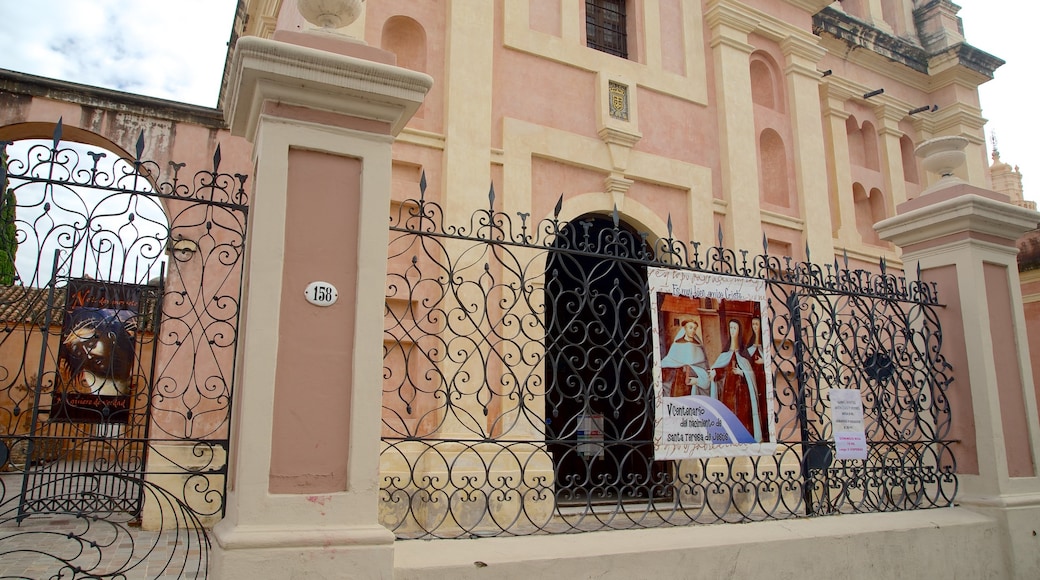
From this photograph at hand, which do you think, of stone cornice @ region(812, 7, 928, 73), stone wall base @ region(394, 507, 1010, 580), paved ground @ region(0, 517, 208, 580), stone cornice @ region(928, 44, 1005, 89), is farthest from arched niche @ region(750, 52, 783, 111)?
paved ground @ region(0, 517, 208, 580)

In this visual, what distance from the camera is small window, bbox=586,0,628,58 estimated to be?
10.6 meters

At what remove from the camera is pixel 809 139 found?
1184cm

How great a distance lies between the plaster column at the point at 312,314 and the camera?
3.32m

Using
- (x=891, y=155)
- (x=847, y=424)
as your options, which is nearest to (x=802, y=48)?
A: (x=891, y=155)

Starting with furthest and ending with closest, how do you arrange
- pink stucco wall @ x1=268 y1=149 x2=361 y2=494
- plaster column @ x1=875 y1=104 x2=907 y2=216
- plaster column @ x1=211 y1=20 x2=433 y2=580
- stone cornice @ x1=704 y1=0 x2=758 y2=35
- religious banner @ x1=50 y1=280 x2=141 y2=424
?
plaster column @ x1=875 y1=104 x2=907 y2=216, stone cornice @ x1=704 y1=0 x2=758 y2=35, religious banner @ x1=50 y1=280 x2=141 y2=424, pink stucco wall @ x1=268 y1=149 x2=361 y2=494, plaster column @ x1=211 y1=20 x2=433 y2=580

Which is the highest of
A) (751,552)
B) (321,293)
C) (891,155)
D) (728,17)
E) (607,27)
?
(728,17)

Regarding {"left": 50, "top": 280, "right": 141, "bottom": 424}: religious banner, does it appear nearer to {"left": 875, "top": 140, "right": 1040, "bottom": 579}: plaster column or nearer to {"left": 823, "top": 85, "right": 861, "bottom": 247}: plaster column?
{"left": 875, "top": 140, "right": 1040, "bottom": 579}: plaster column

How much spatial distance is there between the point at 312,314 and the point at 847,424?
4043 millimetres

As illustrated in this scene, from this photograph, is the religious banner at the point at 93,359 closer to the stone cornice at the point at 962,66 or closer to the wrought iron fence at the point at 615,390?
the wrought iron fence at the point at 615,390

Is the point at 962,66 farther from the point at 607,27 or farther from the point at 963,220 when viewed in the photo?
the point at 963,220

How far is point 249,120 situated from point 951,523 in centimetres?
536

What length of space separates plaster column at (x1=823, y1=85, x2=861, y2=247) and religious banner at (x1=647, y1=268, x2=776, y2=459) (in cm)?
775

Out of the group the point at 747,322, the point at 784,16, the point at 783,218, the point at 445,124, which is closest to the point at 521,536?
the point at 747,322

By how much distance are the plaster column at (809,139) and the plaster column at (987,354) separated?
5.10 metres
